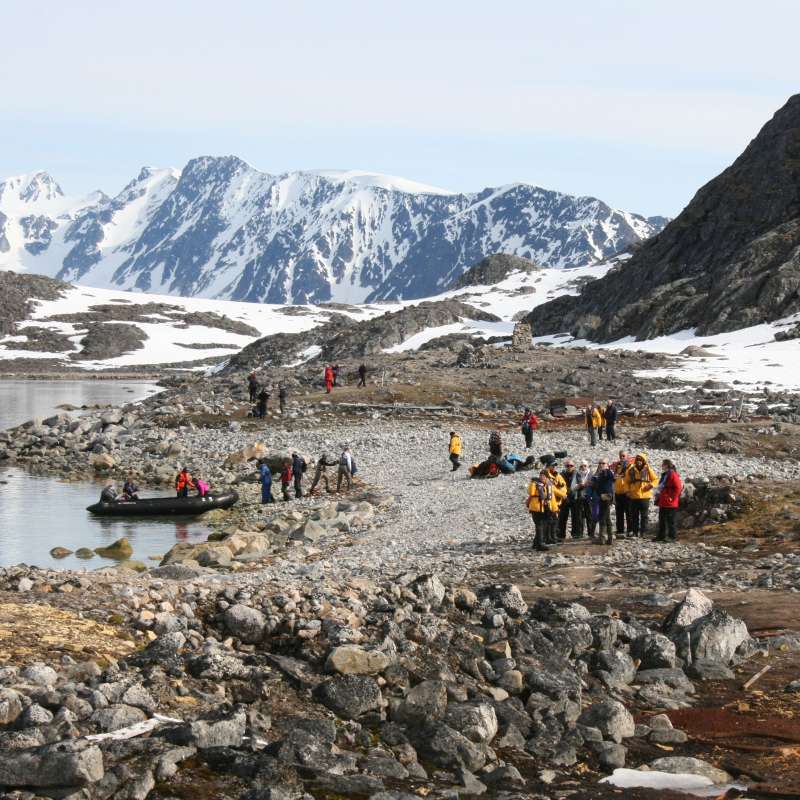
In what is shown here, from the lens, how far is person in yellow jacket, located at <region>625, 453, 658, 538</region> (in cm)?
2533

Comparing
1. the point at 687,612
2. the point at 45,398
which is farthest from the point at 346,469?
the point at 45,398

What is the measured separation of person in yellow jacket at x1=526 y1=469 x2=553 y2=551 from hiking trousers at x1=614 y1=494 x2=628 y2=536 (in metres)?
2.21

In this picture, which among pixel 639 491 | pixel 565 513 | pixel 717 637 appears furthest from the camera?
pixel 565 513

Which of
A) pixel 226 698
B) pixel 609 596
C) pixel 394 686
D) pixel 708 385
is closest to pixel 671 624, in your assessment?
pixel 609 596

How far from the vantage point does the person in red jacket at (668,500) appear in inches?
954

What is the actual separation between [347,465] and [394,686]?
26.9m

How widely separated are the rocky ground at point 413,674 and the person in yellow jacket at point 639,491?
134 centimetres

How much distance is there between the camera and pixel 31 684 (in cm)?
1162

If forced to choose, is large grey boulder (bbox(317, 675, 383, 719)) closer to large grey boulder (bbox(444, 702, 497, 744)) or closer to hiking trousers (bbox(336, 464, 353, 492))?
large grey boulder (bbox(444, 702, 497, 744))

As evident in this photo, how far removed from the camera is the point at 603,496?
24.9 metres

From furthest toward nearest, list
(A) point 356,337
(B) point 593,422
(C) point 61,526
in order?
(A) point 356,337
(B) point 593,422
(C) point 61,526

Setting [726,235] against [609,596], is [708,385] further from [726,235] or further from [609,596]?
[726,235]

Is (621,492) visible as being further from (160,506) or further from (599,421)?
(599,421)

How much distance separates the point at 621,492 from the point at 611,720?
1396 centimetres
